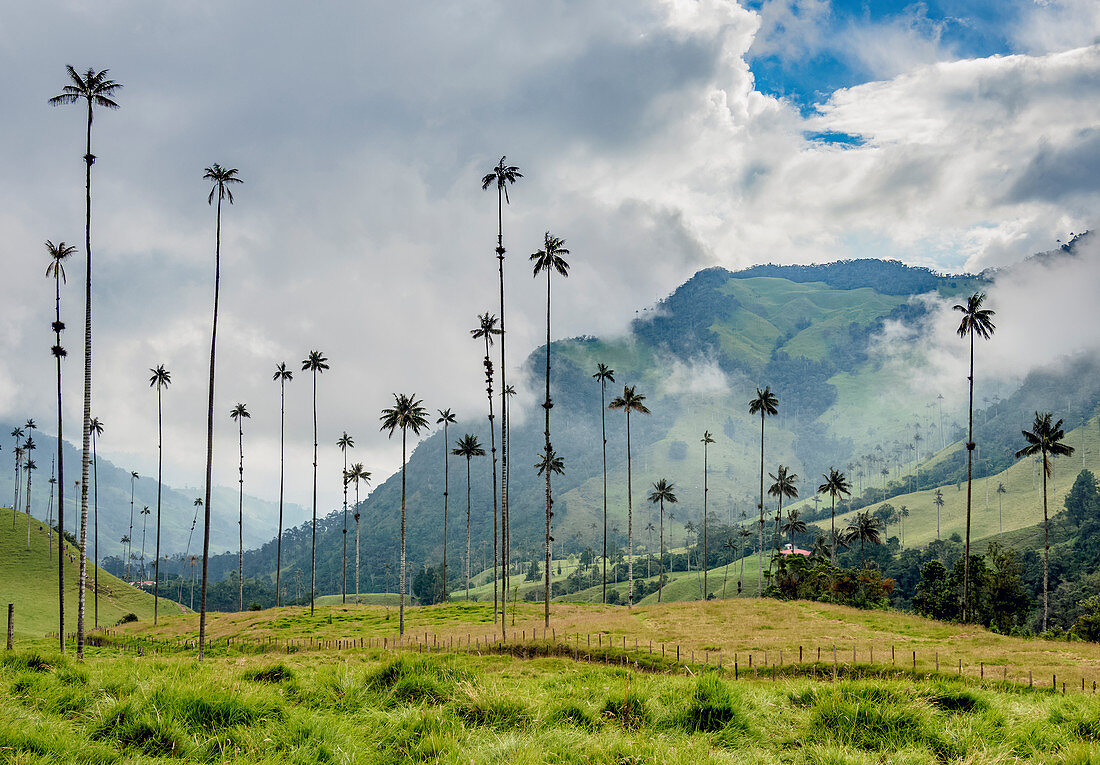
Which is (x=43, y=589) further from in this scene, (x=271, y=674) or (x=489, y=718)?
(x=489, y=718)

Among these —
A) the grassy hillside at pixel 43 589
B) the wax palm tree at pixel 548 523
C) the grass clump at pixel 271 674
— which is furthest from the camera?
the grassy hillside at pixel 43 589

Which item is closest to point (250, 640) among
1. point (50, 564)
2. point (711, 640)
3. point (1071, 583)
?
point (711, 640)

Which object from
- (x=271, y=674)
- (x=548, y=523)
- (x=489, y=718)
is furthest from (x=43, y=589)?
(x=489, y=718)

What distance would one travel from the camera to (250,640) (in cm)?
5769

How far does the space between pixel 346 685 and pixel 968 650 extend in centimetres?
4873

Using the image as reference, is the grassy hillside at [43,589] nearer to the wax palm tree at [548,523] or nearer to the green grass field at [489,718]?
the wax palm tree at [548,523]

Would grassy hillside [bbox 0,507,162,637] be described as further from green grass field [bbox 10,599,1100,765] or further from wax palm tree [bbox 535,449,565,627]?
green grass field [bbox 10,599,1100,765]

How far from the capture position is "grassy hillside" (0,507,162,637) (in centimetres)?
9012

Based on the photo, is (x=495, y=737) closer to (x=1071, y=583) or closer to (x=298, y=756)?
(x=298, y=756)

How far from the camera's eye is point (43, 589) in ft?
354

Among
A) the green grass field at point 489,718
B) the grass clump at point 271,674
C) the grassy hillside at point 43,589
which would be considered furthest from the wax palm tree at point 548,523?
the grassy hillside at point 43,589

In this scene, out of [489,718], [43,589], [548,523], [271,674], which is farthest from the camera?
[43,589]

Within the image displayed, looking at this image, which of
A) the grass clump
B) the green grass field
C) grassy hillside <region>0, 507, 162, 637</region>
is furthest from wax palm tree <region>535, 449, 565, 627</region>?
grassy hillside <region>0, 507, 162, 637</region>

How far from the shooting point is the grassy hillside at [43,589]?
9012 cm
